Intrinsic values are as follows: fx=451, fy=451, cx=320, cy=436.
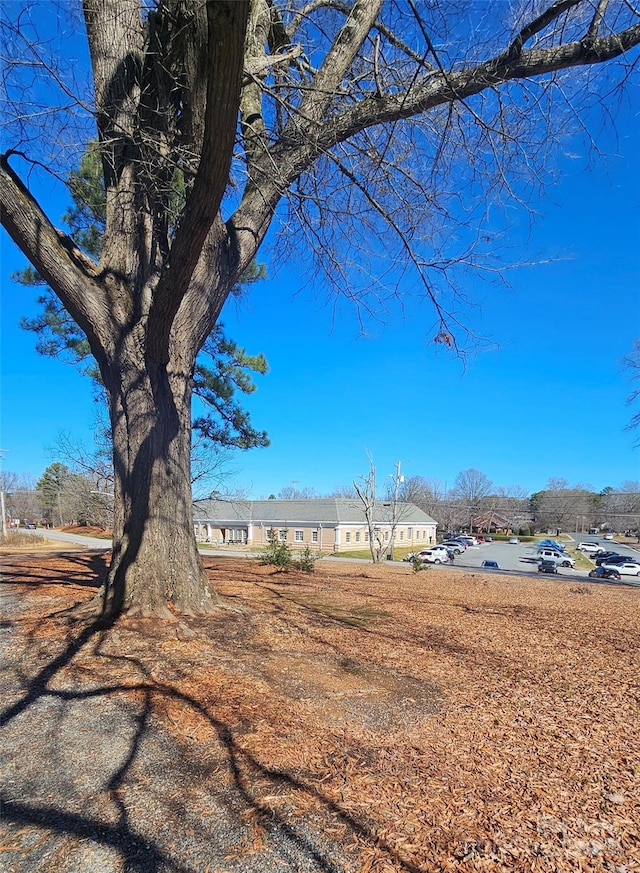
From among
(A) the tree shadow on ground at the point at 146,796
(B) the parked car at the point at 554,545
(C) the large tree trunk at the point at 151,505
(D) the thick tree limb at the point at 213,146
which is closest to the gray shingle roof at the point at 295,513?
(B) the parked car at the point at 554,545

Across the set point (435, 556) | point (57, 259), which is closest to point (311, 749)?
point (57, 259)

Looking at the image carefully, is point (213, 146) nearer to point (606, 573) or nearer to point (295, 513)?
point (606, 573)

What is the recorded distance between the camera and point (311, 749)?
2.23 metres

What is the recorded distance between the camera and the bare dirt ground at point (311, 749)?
1.60m

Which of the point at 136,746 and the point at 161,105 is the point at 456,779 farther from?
the point at 161,105

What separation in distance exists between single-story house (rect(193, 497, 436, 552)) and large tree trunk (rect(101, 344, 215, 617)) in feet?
93.0

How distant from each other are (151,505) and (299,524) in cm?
3202

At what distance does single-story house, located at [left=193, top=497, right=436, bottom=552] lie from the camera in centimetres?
3466

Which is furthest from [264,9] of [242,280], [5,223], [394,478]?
[394,478]

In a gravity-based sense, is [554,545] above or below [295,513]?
below

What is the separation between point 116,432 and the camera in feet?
15.0

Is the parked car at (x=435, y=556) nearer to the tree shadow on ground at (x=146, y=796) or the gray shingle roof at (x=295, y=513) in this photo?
→ the gray shingle roof at (x=295, y=513)

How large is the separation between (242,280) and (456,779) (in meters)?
8.63

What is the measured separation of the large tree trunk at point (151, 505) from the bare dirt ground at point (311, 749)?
1.20ft
